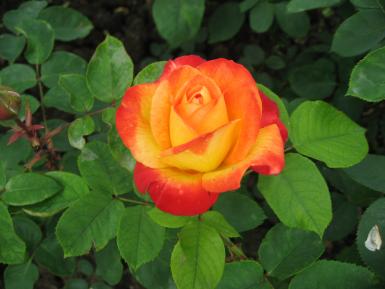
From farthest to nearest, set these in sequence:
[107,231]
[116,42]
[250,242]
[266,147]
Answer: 1. [250,242]
2. [116,42]
3. [107,231]
4. [266,147]

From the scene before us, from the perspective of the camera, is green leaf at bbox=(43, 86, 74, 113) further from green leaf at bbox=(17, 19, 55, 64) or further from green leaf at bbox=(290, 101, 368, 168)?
green leaf at bbox=(290, 101, 368, 168)

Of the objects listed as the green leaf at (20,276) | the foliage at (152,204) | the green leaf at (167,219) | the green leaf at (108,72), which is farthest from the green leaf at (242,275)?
the green leaf at (20,276)

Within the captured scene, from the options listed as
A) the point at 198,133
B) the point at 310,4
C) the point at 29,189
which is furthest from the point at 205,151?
the point at 310,4

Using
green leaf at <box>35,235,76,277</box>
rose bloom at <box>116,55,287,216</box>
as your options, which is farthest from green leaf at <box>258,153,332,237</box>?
green leaf at <box>35,235,76,277</box>

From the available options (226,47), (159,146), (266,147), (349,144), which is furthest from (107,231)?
(226,47)

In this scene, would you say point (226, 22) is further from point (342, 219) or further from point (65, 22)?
point (342, 219)

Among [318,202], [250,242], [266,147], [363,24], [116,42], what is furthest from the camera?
[250,242]

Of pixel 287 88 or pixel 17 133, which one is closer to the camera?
pixel 17 133

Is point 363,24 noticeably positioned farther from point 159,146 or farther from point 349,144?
point 159,146
